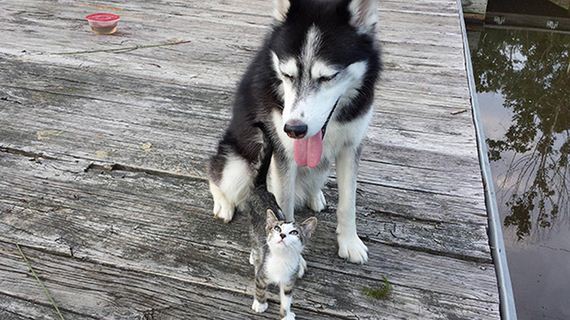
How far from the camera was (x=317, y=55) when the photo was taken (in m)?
1.72

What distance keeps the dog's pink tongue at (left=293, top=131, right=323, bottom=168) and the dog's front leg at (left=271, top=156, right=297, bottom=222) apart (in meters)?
0.11

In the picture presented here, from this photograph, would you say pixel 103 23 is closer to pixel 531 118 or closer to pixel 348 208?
pixel 348 208

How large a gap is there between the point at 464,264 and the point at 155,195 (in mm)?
1545

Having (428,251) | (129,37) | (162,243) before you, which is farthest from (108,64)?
(428,251)

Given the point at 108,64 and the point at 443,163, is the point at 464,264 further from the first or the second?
A: the point at 108,64

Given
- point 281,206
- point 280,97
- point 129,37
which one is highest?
point 280,97

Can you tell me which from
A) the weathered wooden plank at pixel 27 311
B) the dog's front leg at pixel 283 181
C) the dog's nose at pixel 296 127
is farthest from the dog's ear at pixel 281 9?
the weathered wooden plank at pixel 27 311

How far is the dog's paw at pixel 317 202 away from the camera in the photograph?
2.39 metres

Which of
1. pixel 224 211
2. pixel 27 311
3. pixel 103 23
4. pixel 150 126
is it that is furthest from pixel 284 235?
pixel 103 23

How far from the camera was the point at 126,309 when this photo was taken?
1.87 metres

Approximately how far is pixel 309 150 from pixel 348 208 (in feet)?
1.24

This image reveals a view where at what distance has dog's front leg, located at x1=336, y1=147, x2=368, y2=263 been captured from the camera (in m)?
2.08

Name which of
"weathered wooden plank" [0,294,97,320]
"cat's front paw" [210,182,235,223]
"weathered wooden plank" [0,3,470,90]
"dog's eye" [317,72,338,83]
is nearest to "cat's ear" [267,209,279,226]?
"dog's eye" [317,72,338,83]

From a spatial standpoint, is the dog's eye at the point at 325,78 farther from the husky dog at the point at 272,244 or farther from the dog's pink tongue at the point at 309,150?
the husky dog at the point at 272,244
